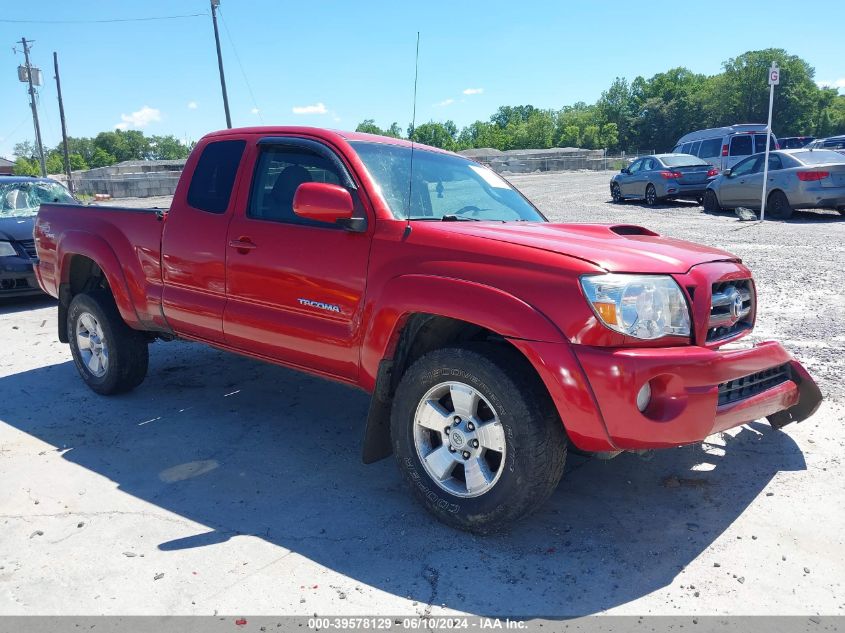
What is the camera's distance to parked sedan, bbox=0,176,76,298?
8.90 meters

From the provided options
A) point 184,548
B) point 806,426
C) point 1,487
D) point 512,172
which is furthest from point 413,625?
point 512,172

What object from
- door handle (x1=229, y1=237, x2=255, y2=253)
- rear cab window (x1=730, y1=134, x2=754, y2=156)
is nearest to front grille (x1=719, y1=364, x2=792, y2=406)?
door handle (x1=229, y1=237, x2=255, y2=253)

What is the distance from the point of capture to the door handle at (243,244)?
4137mm

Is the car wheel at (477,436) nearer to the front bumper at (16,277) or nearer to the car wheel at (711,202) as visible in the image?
the front bumper at (16,277)

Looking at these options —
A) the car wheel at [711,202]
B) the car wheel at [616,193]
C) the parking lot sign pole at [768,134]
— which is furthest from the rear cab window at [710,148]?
the parking lot sign pole at [768,134]

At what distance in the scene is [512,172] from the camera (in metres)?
44.7

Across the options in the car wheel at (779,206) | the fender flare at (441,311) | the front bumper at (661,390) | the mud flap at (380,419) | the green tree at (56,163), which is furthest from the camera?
the green tree at (56,163)

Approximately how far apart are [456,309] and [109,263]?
123 inches

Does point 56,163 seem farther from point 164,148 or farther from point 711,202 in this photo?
point 711,202

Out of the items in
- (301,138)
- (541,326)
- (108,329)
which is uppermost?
(301,138)

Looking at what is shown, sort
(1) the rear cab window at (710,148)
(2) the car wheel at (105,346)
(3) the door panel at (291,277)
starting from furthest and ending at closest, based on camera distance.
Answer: (1) the rear cab window at (710,148) → (2) the car wheel at (105,346) → (3) the door panel at (291,277)

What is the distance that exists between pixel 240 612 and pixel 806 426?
363cm

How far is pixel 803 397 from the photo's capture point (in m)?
3.81

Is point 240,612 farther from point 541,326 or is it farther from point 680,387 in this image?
→ point 680,387
